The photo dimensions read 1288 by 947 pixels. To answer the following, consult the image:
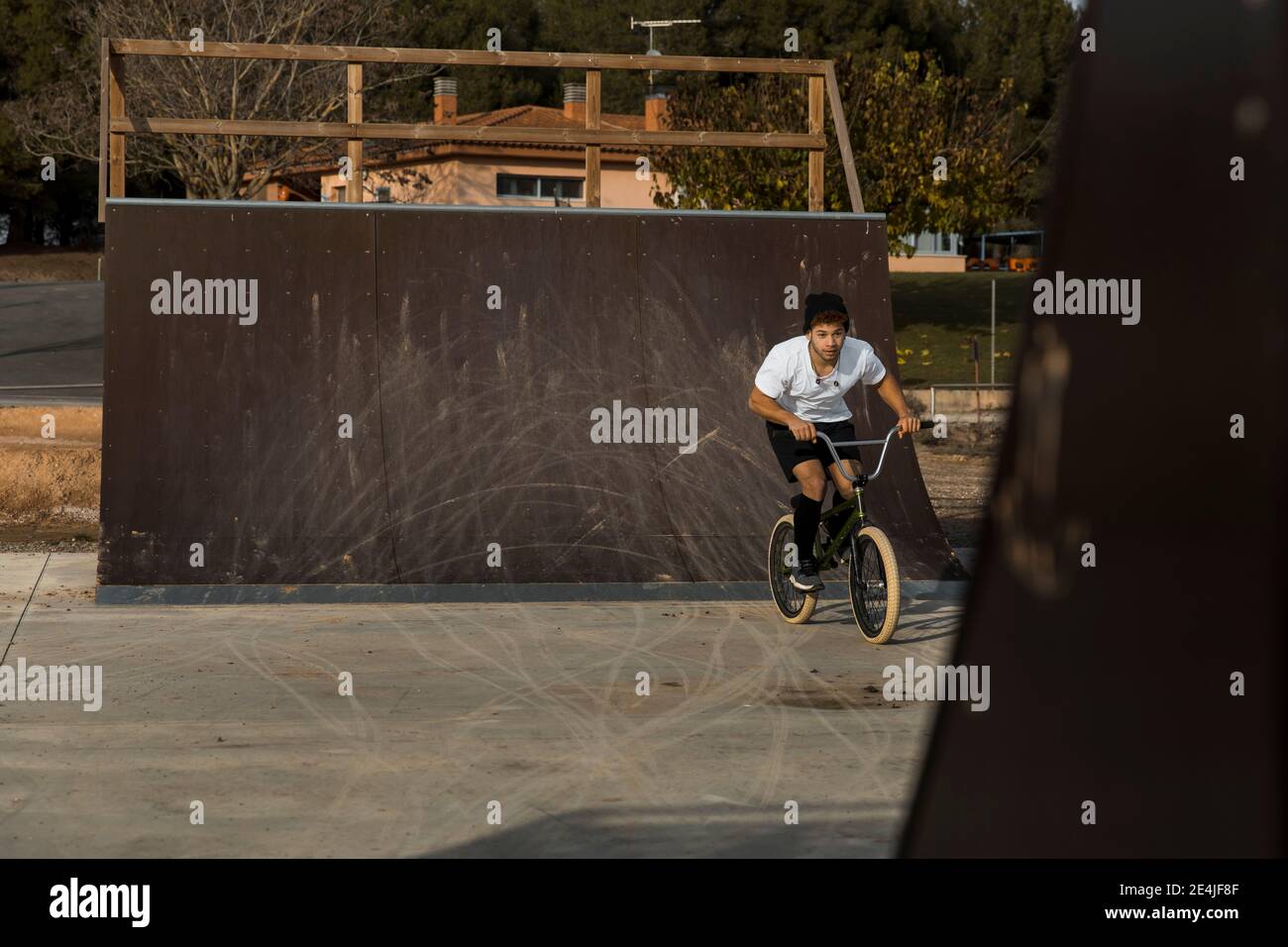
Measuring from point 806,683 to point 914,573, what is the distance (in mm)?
3417

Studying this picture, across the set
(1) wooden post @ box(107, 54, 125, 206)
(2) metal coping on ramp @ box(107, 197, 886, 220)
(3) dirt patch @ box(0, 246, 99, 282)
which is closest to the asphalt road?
(1) wooden post @ box(107, 54, 125, 206)

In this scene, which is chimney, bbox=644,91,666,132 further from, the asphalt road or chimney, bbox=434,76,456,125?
the asphalt road

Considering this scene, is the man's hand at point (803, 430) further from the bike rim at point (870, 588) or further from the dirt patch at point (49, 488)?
the dirt patch at point (49, 488)

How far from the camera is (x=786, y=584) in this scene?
938 cm

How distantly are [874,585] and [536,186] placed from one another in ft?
148

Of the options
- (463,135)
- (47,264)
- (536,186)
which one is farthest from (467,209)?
(47,264)

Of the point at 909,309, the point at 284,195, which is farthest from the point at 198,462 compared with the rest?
the point at 284,195

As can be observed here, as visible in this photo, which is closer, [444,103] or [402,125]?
[402,125]

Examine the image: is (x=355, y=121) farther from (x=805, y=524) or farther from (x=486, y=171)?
(x=486, y=171)

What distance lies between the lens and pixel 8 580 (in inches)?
416

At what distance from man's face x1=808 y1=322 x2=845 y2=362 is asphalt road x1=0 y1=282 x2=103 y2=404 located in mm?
12001

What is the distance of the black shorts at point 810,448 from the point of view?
9023 mm

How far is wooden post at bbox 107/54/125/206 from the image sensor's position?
11453 mm

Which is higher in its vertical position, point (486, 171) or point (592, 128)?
point (486, 171)
